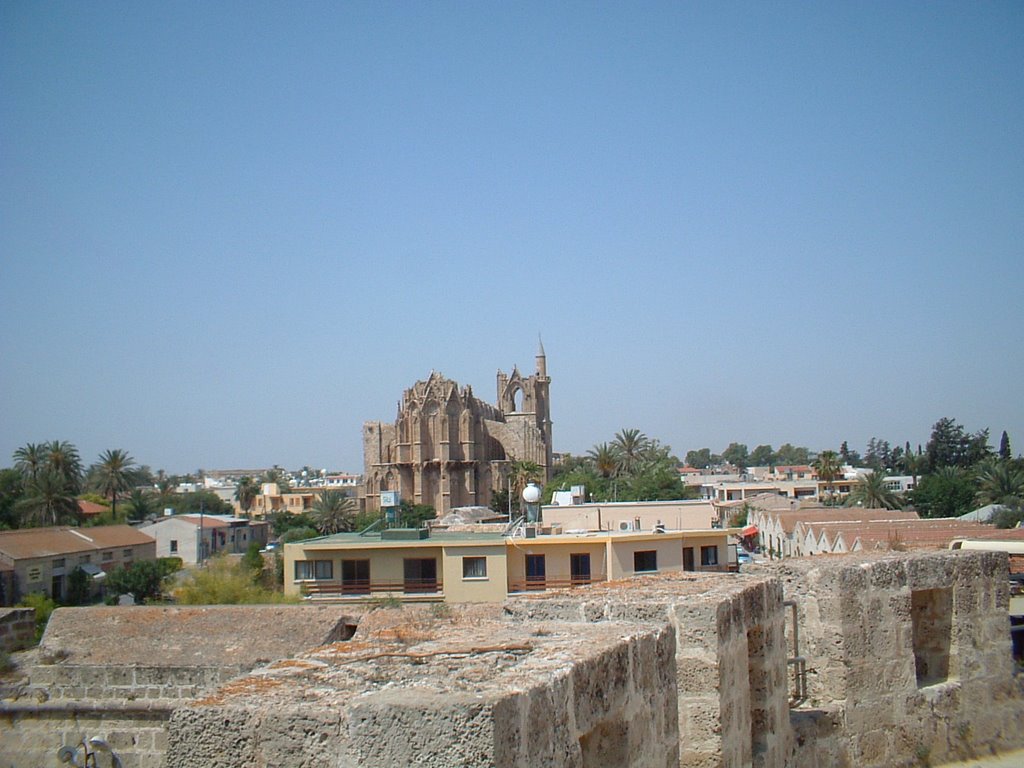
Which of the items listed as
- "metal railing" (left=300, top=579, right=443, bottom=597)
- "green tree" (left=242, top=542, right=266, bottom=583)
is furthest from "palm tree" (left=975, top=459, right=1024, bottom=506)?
"green tree" (left=242, top=542, right=266, bottom=583)

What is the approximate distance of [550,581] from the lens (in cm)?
2686

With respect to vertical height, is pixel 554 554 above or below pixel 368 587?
above

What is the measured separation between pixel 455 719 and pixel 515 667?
1.99 ft

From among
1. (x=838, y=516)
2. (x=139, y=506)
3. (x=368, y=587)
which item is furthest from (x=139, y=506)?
(x=838, y=516)

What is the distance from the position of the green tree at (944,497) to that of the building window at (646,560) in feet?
130

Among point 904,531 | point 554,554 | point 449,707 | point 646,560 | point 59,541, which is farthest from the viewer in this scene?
point 59,541

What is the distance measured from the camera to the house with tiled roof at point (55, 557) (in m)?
41.9

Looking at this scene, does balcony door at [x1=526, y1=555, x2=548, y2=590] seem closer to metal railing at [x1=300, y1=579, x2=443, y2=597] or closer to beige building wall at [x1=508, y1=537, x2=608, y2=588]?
beige building wall at [x1=508, y1=537, x2=608, y2=588]

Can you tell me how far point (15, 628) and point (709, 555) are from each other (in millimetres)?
20165

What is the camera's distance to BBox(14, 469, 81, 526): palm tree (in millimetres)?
58094

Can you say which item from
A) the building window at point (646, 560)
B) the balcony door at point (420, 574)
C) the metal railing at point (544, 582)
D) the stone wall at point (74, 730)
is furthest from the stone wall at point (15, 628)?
the building window at point (646, 560)

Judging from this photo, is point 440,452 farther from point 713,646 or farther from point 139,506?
point 713,646

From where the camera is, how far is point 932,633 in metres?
7.59

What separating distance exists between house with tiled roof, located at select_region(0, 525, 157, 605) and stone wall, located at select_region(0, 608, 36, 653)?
104ft
